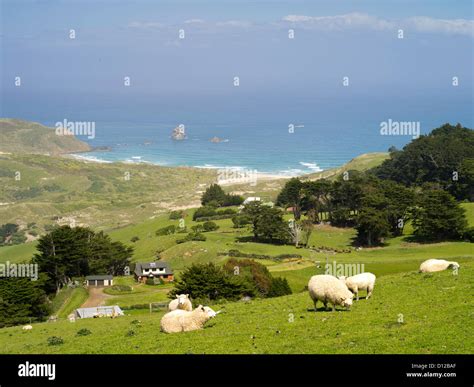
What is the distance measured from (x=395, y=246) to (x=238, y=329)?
6494 cm

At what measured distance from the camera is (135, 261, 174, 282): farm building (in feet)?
251

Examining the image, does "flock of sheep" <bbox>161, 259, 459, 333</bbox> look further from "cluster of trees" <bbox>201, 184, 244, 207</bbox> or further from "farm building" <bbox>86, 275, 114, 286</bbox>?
"cluster of trees" <bbox>201, 184, 244, 207</bbox>

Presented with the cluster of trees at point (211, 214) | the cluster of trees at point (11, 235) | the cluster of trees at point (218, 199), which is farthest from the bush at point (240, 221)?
the cluster of trees at point (11, 235)

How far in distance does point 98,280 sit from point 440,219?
4355cm

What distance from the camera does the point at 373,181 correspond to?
106062 millimetres

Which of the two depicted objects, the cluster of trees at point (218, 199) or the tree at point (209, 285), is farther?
the cluster of trees at point (218, 199)

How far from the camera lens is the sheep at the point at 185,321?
24.8 m

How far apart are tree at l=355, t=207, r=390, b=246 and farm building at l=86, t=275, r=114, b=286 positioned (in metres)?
35.0

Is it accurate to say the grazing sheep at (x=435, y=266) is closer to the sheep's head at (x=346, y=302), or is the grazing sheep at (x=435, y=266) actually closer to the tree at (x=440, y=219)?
the sheep's head at (x=346, y=302)

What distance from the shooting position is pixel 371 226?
86812 mm

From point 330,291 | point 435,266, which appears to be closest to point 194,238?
point 435,266

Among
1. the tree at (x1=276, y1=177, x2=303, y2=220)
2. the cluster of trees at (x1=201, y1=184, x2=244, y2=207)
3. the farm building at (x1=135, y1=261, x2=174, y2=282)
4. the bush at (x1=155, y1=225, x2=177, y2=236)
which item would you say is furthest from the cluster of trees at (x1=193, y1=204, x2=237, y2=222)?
the farm building at (x1=135, y1=261, x2=174, y2=282)

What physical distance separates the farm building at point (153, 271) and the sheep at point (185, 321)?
168ft
